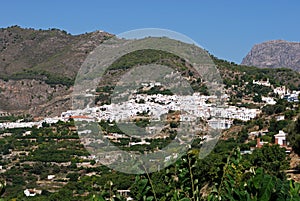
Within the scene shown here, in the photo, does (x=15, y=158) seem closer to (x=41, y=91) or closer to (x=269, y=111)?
(x=269, y=111)

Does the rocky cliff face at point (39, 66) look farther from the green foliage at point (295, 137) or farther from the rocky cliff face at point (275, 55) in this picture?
the rocky cliff face at point (275, 55)

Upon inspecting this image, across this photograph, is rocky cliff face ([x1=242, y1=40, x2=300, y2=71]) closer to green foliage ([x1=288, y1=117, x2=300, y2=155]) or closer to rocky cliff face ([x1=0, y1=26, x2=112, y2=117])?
rocky cliff face ([x1=0, y1=26, x2=112, y2=117])

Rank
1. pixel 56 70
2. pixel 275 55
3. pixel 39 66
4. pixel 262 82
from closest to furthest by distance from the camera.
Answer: pixel 262 82, pixel 56 70, pixel 39 66, pixel 275 55

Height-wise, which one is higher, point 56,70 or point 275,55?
point 275,55

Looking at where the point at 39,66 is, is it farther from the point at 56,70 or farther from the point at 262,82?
the point at 262,82

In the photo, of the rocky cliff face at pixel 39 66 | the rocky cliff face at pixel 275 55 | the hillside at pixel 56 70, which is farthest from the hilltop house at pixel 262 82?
the rocky cliff face at pixel 275 55

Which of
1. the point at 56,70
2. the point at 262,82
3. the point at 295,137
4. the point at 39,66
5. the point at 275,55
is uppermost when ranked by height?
the point at 275,55

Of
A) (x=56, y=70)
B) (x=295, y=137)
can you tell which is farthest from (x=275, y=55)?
(x=295, y=137)

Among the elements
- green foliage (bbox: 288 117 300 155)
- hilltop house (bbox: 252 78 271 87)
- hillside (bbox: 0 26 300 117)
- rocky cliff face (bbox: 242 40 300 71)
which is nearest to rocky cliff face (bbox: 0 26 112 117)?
hillside (bbox: 0 26 300 117)

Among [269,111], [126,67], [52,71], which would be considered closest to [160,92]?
[126,67]
